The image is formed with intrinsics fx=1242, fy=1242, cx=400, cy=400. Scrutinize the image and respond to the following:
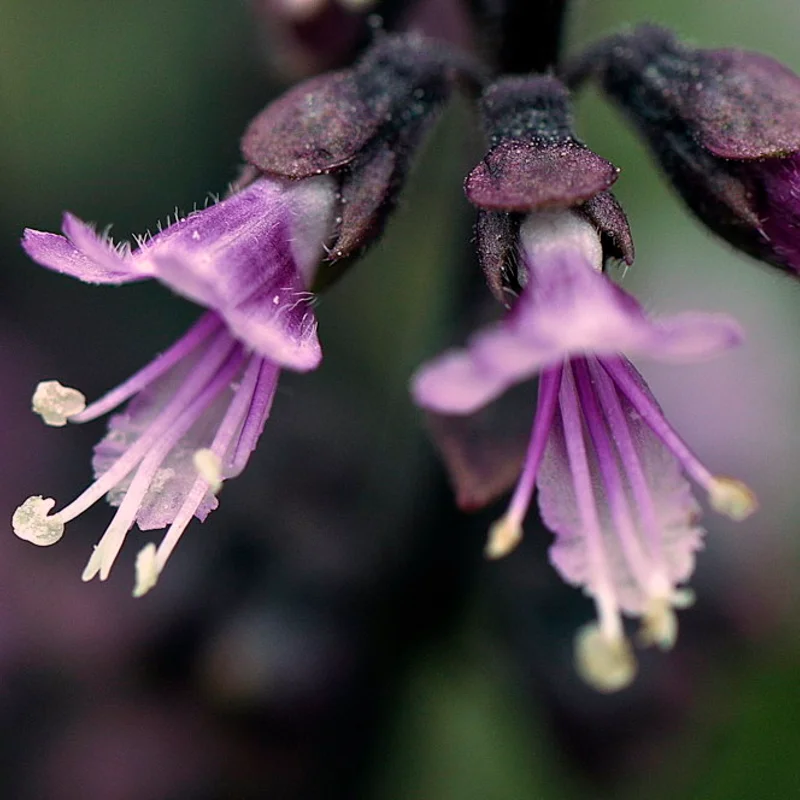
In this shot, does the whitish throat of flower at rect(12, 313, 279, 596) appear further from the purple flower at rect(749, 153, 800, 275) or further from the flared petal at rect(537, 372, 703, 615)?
the purple flower at rect(749, 153, 800, 275)

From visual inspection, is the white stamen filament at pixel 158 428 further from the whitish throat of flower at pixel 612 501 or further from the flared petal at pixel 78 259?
the whitish throat of flower at pixel 612 501

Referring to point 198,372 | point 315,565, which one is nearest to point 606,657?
point 198,372

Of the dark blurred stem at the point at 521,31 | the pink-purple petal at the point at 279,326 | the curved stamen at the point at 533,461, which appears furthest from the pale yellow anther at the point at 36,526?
the dark blurred stem at the point at 521,31

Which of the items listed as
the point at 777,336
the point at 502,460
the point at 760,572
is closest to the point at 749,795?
the point at 760,572

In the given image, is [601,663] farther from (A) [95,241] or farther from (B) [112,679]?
(B) [112,679]

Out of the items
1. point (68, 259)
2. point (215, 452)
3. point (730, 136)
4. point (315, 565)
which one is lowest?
point (315, 565)

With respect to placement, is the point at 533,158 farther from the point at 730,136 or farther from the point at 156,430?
the point at 156,430

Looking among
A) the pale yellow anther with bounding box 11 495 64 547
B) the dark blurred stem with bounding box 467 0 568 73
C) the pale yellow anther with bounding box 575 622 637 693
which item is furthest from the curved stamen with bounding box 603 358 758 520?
the pale yellow anther with bounding box 11 495 64 547
